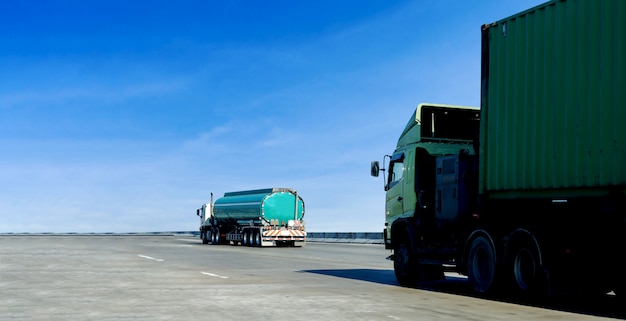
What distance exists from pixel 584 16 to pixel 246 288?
7.67 m

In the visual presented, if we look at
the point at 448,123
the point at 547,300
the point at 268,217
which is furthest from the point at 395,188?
the point at 268,217

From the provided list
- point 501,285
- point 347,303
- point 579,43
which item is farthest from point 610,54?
point 347,303

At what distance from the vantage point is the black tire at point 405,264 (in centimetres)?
1595

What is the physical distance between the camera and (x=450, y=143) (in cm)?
1639

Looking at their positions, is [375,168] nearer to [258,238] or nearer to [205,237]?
[258,238]

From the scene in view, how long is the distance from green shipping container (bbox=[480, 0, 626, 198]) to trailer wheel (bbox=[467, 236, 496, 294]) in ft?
2.98

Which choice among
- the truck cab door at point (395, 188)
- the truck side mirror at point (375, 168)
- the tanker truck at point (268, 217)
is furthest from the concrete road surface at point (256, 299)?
the tanker truck at point (268, 217)

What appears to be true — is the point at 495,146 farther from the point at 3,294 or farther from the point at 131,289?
the point at 3,294

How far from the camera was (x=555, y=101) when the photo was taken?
12.0m

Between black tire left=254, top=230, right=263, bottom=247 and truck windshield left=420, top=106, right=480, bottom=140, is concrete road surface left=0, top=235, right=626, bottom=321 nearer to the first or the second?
truck windshield left=420, top=106, right=480, bottom=140

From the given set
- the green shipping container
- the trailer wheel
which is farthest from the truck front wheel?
the green shipping container

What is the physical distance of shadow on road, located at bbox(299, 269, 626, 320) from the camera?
1145 cm

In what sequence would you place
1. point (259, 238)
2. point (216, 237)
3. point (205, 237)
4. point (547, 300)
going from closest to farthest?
point (547, 300) → point (259, 238) → point (216, 237) → point (205, 237)

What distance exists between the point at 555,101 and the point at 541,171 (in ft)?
3.72
